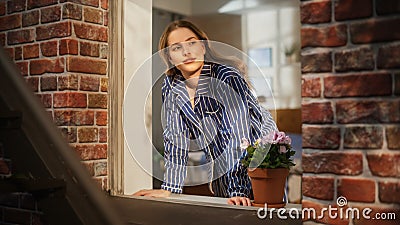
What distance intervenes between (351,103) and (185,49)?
1395 millimetres

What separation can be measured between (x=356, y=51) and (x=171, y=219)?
1123mm

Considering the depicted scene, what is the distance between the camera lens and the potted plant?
210 centimetres

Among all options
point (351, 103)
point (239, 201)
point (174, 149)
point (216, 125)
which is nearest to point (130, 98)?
point (174, 149)

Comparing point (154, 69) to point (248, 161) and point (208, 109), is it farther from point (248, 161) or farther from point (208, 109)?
point (248, 161)

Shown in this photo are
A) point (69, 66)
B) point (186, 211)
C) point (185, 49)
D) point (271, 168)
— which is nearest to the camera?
point (271, 168)

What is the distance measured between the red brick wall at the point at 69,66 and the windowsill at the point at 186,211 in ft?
0.69

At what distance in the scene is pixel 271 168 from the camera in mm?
2096

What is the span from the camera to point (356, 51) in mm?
1563

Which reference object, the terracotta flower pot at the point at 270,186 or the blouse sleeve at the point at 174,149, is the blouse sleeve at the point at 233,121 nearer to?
the blouse sleeve at the point at 174,149

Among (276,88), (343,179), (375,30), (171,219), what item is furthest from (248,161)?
(276,88)

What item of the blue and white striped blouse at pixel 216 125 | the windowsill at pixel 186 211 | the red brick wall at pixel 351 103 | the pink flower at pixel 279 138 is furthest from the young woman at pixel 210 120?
the red brick wall at pixel 351 103

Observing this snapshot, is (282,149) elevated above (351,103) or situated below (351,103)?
below

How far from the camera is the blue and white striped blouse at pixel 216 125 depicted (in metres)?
2.61

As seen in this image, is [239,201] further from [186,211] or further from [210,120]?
[210,120]
